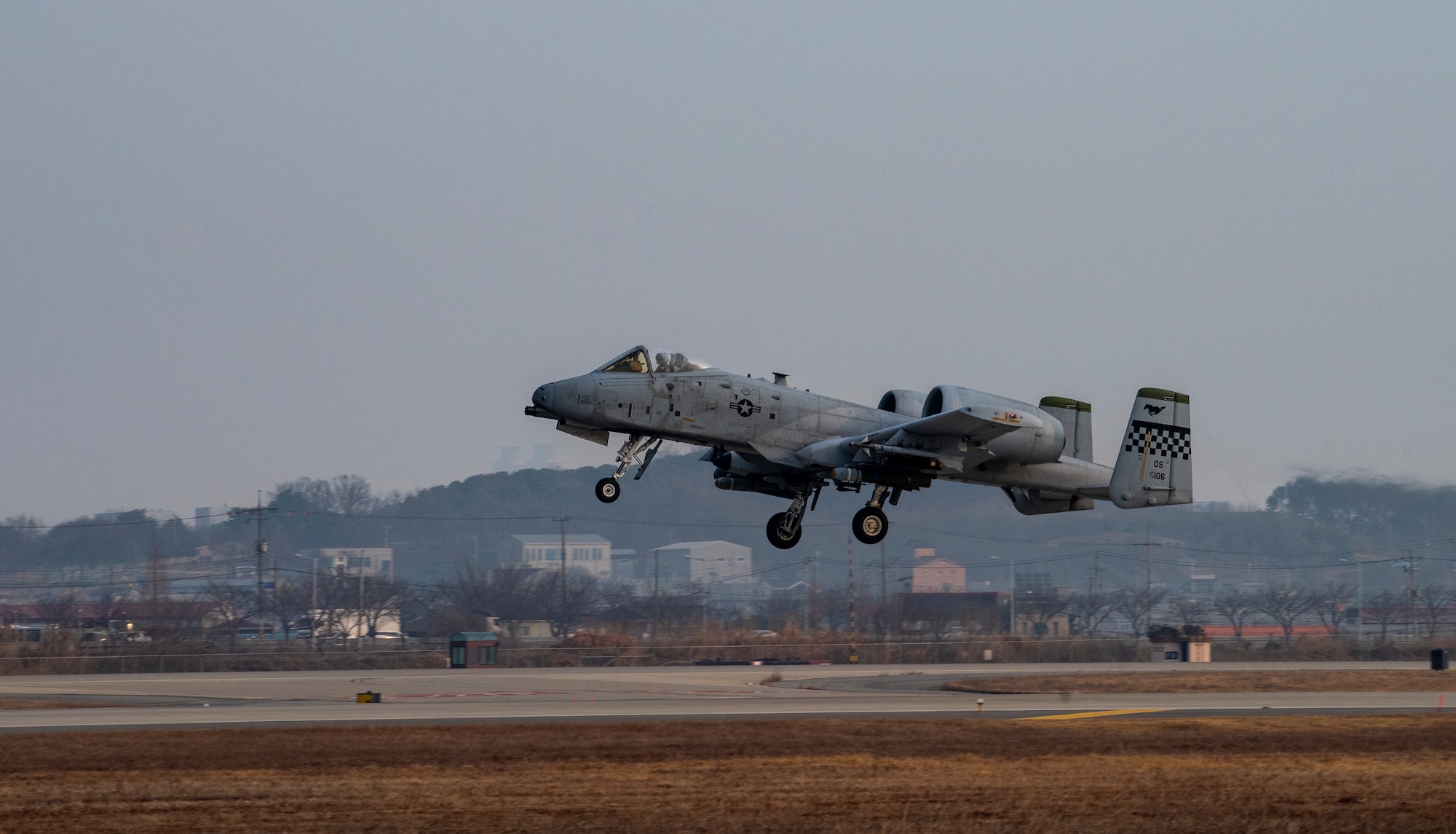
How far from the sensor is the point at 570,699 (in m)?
37.5

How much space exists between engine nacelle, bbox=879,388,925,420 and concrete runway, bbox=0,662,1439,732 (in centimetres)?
660

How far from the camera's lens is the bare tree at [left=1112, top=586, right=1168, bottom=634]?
9794 cm

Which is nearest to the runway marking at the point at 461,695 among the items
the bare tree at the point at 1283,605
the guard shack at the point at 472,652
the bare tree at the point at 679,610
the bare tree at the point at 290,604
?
the guard shack at the point at 472,652

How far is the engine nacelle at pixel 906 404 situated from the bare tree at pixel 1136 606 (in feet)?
218

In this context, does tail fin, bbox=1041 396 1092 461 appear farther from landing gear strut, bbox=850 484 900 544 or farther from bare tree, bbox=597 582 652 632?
bare tree, bbox=597 582 652 632

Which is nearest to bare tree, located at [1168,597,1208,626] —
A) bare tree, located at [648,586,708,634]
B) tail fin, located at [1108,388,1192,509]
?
bare tree, located at [648,586,708,634]

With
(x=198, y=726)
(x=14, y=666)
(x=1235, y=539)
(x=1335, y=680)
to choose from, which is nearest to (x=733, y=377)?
(x=198, y=726)

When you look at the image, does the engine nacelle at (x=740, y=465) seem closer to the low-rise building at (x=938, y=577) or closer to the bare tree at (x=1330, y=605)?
the bare tree at (x=1330, y=605)

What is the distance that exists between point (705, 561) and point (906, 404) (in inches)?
5712

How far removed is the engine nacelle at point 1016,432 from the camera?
2919 cm

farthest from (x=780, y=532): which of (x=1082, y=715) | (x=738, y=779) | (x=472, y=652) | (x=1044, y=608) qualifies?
(x=1044, y=608)

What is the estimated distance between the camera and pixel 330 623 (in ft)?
311

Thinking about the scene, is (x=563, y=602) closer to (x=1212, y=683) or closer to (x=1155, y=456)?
(x=1212, y=683)

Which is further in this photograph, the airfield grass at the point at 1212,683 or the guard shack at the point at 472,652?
the guard shack at the point at 472,652
